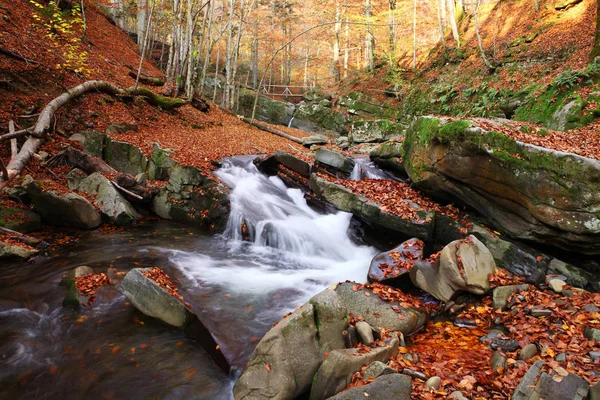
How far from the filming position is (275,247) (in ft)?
30.9

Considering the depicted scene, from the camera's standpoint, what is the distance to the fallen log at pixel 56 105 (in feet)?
27.0

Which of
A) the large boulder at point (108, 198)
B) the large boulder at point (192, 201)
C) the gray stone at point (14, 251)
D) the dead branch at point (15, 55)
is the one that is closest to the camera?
the gray stone at point (14, 251)

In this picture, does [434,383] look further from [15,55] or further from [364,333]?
[15,55]

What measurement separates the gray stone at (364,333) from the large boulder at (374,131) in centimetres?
1581

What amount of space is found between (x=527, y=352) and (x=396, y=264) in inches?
111

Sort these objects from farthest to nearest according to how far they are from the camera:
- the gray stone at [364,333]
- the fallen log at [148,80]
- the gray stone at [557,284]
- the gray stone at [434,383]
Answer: the fallen log at [148,80] < the gray stone at [557,284] < the gray stone at [364,333] < the gray stone at [434,383]

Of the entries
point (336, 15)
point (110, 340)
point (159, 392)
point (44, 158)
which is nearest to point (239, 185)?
point (44, 158)

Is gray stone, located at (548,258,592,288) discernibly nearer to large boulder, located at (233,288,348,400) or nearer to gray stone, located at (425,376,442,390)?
gray stone, located at (425,376,442,390)

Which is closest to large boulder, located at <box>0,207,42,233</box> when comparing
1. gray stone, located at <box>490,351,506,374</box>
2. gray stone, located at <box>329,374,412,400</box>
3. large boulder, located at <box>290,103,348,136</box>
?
gray stone, located at <box>329,374,412,400</box>

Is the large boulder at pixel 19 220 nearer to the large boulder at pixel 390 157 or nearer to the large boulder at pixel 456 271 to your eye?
the large boulder at pixel 456 271

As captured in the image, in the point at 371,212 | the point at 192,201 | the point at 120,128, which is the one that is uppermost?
the point at 120,128

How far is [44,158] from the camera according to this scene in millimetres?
9695

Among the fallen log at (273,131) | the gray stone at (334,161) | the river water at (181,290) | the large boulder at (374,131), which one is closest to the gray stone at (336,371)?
the river water at (181,290)

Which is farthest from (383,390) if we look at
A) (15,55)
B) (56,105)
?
(15,55)
